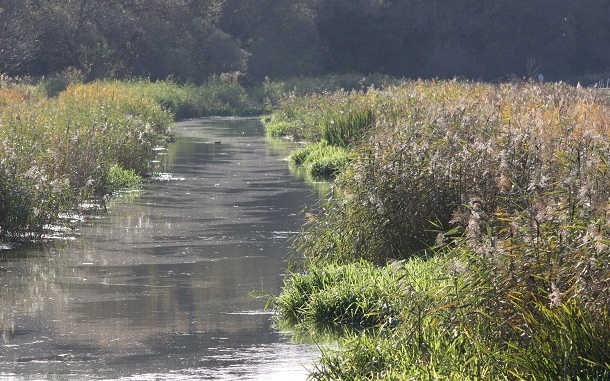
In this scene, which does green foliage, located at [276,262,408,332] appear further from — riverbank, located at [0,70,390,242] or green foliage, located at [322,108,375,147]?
green foliage, located at [322,108,375,147]

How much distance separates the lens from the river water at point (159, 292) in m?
9.57

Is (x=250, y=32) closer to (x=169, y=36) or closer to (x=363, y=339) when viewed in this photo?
(x=169, y=36)

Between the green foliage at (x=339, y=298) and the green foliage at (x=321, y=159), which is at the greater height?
the green foliage at (x=339, y=298)

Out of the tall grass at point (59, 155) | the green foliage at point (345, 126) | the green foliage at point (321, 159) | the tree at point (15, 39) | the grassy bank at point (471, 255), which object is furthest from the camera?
the tree at point (15, 39)

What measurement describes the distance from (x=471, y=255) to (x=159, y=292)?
503cm

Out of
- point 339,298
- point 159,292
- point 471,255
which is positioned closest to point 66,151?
point 159,292

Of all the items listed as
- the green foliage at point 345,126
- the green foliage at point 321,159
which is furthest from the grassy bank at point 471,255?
the green foliage at point 345,126

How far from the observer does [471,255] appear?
8125mm

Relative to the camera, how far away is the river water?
9.57 m

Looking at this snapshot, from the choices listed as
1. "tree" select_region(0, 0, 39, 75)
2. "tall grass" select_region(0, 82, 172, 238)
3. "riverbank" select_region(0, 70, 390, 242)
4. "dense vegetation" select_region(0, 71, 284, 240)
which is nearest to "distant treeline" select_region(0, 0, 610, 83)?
"tree" select_region(0, 0, 39, 75)

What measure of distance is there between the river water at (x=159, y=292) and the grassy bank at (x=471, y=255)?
680 mm

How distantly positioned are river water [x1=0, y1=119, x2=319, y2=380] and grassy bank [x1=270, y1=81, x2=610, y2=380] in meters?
0.68

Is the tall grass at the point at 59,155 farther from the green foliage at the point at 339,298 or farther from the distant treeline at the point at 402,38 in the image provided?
the distant treeline at the point at 402,38

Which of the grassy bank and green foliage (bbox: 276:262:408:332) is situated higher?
the grassy bank
